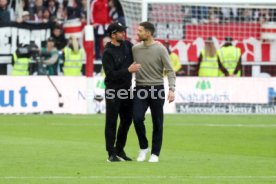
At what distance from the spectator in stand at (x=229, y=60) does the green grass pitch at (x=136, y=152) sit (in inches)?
175

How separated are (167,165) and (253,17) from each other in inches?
818

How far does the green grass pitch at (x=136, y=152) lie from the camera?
13.8m

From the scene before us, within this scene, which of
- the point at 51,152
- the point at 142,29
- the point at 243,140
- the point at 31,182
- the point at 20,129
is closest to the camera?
the point at 31,182

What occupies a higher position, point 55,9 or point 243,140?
point 55,9

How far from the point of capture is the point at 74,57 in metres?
34.5

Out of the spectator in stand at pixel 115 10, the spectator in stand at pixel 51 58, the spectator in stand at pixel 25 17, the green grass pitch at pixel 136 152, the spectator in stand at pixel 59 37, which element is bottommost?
the green grass pitch at pixel 136 152

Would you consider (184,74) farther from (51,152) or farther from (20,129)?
(51,152)

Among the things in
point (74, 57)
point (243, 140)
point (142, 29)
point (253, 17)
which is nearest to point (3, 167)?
point (142, 29)

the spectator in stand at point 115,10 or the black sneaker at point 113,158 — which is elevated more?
the spectator in stand at point 115,10

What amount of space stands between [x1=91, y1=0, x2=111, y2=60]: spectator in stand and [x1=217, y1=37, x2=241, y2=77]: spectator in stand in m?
4.20

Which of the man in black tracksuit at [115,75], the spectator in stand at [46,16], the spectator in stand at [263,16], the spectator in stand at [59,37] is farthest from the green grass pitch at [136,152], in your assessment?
the spectator in stand at [46,16]

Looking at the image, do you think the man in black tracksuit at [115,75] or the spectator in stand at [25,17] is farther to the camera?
the spectator in stand at [25,17]

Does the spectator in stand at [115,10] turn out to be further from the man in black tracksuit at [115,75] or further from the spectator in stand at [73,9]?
the man in black tracksuit at [115,75]

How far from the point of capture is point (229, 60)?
1371 inches
